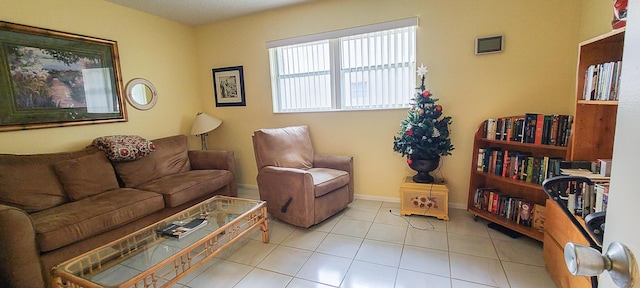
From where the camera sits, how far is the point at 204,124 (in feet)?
11.8

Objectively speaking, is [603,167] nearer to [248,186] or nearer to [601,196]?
[601,196]

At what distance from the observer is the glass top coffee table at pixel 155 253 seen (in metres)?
1.39

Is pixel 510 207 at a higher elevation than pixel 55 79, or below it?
Answer: below

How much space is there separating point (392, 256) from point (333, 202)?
0.82 metres

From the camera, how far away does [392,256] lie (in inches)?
80.1

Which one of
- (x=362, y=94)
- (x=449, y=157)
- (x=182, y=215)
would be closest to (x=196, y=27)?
(x=362, y=94)

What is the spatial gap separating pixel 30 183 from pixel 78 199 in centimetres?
32

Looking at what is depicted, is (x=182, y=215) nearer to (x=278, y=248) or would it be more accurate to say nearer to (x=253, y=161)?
(x=278, y=248)

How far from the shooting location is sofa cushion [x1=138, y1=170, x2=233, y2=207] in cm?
245

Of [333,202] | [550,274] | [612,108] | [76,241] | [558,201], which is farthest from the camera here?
[333,202]

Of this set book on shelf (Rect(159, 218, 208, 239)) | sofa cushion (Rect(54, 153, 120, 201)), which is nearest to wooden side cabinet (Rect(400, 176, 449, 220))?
book on shelf (Rect(159, 218, 208, 239))

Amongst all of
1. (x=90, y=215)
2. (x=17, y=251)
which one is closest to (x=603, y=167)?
(x=90, y=215)

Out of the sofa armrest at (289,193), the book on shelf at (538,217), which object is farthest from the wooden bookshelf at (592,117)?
the sofa armrest at (289,193)

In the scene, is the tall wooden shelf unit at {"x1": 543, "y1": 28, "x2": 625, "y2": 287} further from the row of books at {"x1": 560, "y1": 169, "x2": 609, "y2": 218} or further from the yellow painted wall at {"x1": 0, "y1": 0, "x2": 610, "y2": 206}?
the yellow painted wall at {"x1": 0, "y1": 0, "x2": 610, "y2": 206}
